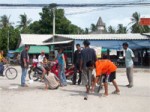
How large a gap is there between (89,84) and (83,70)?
551 millimetres

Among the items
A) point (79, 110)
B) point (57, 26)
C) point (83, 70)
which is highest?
point (57, 26)

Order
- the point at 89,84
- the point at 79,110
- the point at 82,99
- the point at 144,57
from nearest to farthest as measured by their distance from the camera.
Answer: the point at 79,110 < the point at 82,99 < the point at 89,84 < the point at 144,57

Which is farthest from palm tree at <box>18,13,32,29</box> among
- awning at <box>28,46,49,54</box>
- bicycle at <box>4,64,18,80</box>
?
bicycle at <box>4,64,18,80</box>

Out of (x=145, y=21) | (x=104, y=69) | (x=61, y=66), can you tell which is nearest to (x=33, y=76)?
(x=61, y=66)

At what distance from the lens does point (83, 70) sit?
41.0ft

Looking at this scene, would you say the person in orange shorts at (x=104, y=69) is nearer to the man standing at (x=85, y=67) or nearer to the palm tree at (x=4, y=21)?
the man standing at (x=85, y=67)

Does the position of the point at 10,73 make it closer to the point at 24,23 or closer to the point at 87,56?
the point at 87,56

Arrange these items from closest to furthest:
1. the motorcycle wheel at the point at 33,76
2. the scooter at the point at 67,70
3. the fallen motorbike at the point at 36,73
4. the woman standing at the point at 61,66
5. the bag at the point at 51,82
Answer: the bag at the point at 51,82, the woman standing at the point at 61,66, the scooter at the point at 67,70, the fallen motorbike at the point at 36,73, the motorcycle wheel at the point at 33,76

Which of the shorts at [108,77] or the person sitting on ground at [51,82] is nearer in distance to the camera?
the shorts at [108,77]

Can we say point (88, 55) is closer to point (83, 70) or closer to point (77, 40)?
point (83, 70)

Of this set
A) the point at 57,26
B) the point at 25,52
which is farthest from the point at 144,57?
the point at 57,26

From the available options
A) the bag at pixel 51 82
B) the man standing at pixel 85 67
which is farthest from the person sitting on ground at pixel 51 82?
the man standing at pixel 85 67

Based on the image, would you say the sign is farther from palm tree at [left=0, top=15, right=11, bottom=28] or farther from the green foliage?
palm tree at [left=0, top=15, right=11, bottom=28]

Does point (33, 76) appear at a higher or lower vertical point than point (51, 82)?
lower
